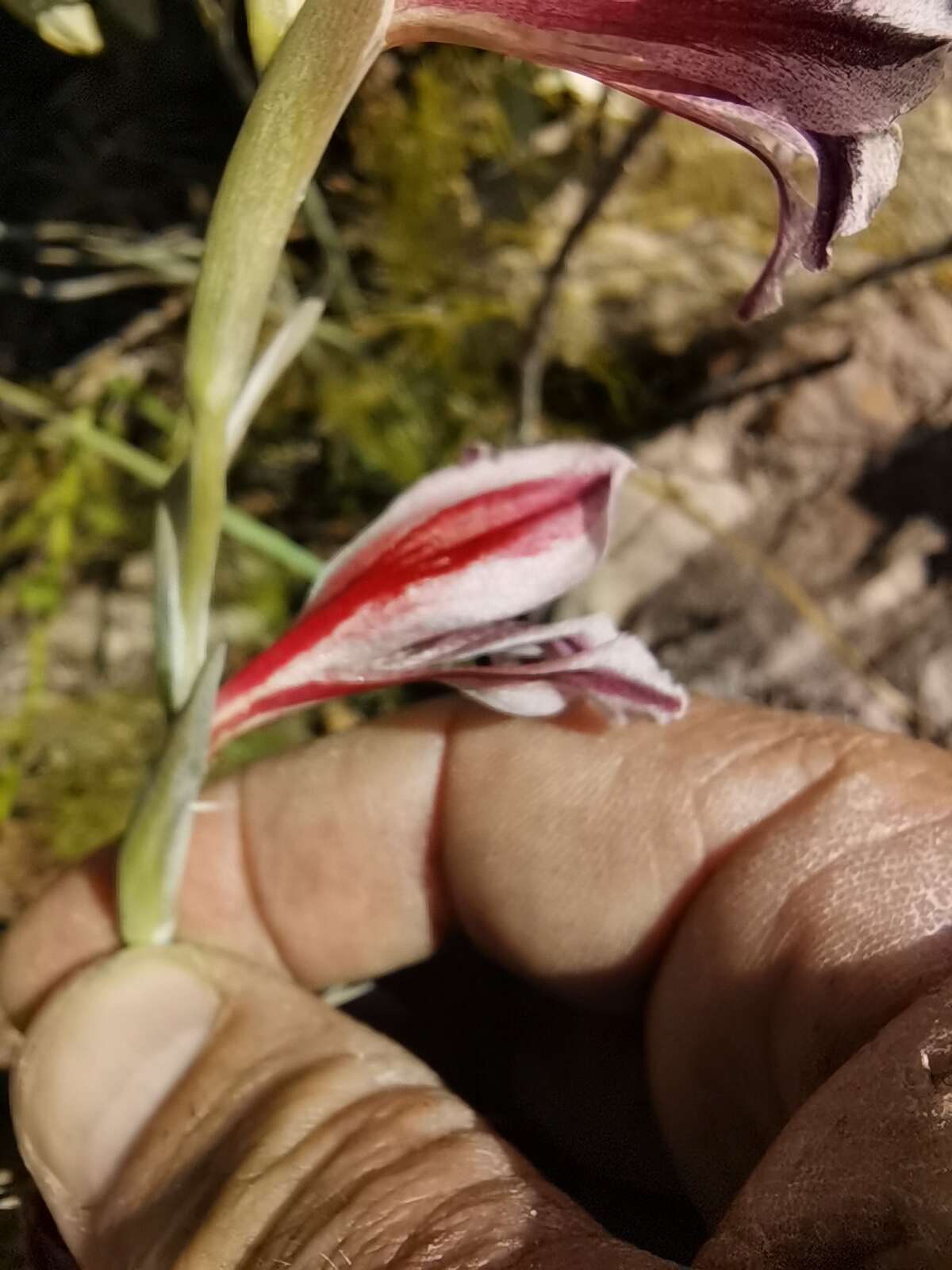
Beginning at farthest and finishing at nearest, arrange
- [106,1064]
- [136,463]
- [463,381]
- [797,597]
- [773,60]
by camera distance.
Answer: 1. [463,381]
2. [797,597]
3. [136,463]
4. [106,1064]
5. [773,60]

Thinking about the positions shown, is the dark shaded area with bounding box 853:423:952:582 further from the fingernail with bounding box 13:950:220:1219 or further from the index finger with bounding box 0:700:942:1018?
the fingernail with bounding box 13:950:220:1219

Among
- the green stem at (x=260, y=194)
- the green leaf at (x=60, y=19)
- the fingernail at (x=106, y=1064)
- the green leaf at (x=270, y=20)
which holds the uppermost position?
the green leaf at (x=60, y=19)

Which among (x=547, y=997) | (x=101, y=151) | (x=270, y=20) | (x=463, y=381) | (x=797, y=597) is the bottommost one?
(x=547, y=997)

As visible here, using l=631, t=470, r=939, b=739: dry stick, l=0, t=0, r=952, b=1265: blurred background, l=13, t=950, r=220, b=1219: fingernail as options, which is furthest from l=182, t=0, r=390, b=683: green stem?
l=631, t=470, r=939, b=739: dry stick

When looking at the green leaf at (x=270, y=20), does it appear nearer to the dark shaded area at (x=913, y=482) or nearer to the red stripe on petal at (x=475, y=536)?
the red stripe on petal at (x=475, y=536)

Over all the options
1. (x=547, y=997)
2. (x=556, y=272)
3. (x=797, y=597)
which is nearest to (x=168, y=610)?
(x=547, y=997)

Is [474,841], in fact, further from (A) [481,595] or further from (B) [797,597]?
(B) [797,597]

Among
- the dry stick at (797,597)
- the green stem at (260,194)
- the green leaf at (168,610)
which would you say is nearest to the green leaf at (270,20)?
the green stem at (260,194)
